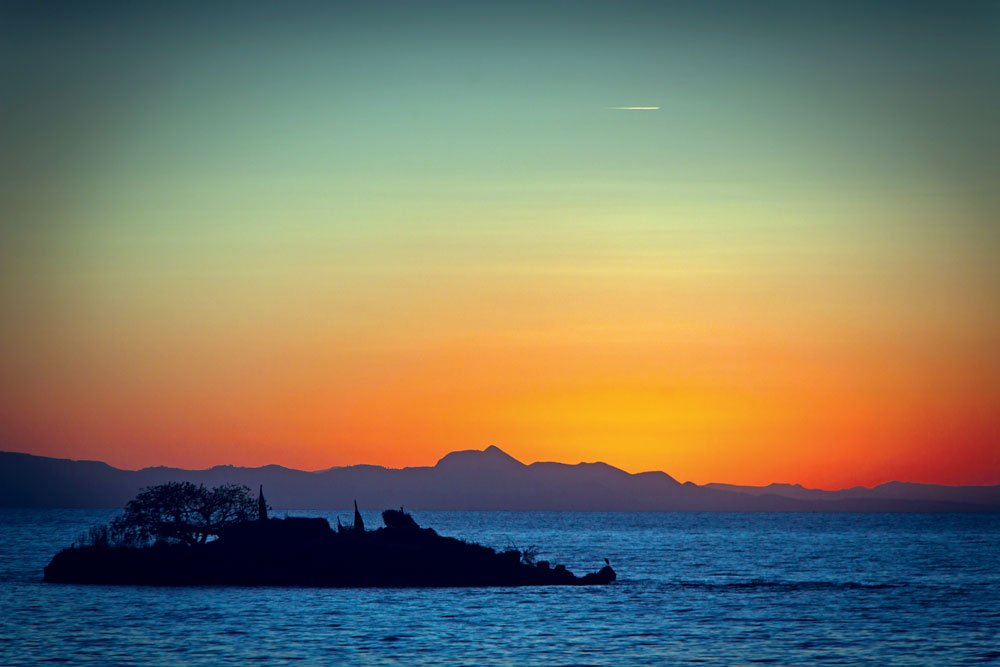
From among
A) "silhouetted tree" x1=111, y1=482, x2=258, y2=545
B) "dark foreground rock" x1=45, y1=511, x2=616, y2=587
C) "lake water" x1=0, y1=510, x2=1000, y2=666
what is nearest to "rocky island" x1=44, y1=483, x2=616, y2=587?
"dark foreground rock" x1=45, y1=511, x2=616, y2=587

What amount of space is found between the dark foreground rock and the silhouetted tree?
130 inches

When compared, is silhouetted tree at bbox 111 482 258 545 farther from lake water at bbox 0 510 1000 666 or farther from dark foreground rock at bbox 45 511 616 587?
lake water at bbox 0 510 1000 666

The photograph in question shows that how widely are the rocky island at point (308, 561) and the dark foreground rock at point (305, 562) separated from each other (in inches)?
4.0

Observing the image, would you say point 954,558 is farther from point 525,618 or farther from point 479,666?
point 479,666

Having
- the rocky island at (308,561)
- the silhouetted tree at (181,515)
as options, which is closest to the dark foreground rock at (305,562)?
the rocky island at (308,561)

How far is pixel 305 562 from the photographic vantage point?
129 metres

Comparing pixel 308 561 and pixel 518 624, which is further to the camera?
pixel 308 561

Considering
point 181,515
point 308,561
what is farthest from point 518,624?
point 181,515

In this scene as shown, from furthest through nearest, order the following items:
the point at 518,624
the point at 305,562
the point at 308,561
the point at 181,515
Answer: the point at 181,515, the point at 308,561, the point at 305,562, the point at 518,624

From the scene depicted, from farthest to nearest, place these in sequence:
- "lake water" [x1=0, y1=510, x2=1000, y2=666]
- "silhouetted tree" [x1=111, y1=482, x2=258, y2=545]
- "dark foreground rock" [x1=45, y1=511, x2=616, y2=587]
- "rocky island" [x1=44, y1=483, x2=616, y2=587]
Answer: "silhouetted tree" [x1=111, y1=482, x2=258, y2=545] < "rocky island" [x1=44, y1=483, x2=616, y2=587] < "dark foreground rock" [x1=45, y1=511, x2=616, y2=587] < "lake water" [x1=0, y1=510, x2=1000, y2=666]

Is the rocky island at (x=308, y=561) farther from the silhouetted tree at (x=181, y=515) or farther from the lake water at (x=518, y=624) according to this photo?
the lake water at (x=518, y=624)

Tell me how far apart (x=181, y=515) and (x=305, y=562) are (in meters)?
16.1

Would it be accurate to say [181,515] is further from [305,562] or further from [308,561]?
[308,561]

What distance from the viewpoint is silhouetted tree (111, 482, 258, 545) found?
441ft
